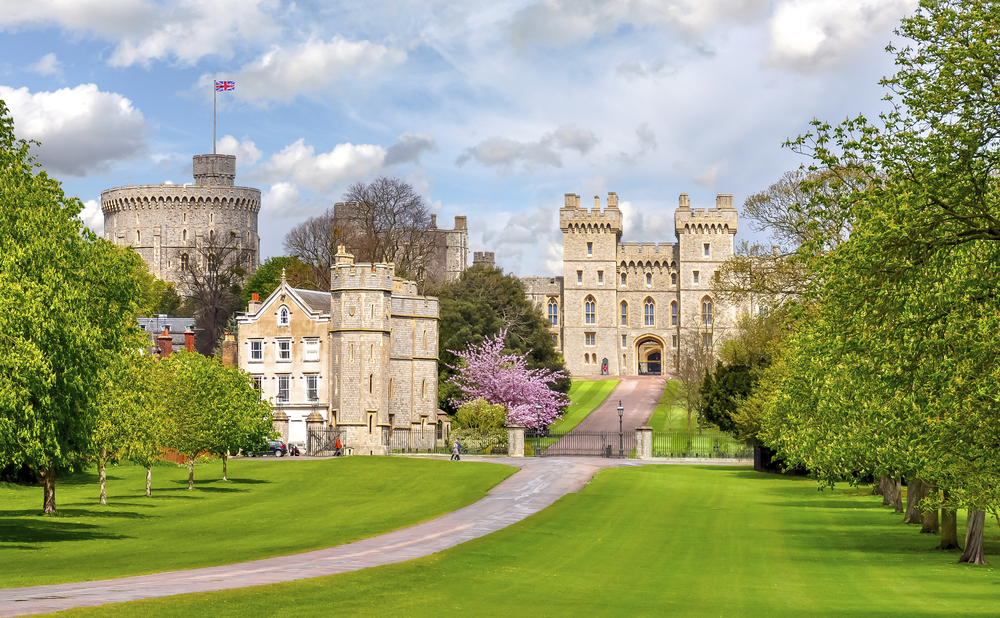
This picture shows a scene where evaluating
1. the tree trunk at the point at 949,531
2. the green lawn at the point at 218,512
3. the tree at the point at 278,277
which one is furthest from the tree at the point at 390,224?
the tree trunk at the point at 949,531

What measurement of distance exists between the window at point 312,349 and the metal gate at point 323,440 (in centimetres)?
461

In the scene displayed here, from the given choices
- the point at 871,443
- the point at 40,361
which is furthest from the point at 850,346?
the point at 40,361

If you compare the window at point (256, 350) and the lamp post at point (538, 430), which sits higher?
the window at point (256, 350)

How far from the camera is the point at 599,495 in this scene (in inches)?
1359

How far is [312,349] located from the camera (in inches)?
2438

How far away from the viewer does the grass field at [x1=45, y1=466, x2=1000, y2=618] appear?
1511 cm

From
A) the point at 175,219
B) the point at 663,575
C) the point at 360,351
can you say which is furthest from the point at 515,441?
the point at 175,219

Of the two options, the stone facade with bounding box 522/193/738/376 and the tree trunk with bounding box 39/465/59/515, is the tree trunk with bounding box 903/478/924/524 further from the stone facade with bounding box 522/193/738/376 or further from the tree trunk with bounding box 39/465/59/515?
the stone facade with bounding box 522/193/738/376

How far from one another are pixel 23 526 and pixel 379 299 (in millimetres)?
34421

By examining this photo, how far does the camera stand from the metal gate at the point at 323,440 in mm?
58469

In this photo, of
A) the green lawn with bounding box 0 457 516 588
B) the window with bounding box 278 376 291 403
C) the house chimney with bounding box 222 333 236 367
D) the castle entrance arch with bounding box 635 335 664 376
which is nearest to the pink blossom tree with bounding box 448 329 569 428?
the window with bounding box 278 376 291 403

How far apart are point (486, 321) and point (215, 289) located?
98.8 ft

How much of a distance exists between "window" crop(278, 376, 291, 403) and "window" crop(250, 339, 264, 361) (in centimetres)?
196

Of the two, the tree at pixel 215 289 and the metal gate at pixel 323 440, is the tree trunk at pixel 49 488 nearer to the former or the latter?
the metal gate at pixel 323 440
